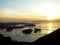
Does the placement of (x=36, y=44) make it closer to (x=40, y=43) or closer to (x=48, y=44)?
(x=40, y=43)

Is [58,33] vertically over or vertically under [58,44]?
over

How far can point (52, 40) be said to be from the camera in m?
9.86

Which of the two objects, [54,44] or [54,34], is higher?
[54,34]

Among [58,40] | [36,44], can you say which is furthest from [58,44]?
[36,44]

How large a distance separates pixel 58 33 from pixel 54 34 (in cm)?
32

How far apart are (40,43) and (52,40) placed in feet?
3.21

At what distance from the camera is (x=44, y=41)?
1012cm

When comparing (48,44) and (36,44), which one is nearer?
(48,44)

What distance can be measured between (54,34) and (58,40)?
754mm

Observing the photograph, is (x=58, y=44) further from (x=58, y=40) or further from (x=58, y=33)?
(x=58, y=33)

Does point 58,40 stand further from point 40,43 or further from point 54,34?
point 40,43

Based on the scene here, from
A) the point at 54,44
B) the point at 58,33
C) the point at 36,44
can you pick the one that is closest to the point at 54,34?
the point at 58,33

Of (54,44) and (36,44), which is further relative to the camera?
(36,44)

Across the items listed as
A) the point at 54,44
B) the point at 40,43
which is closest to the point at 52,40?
the point at 54,44
